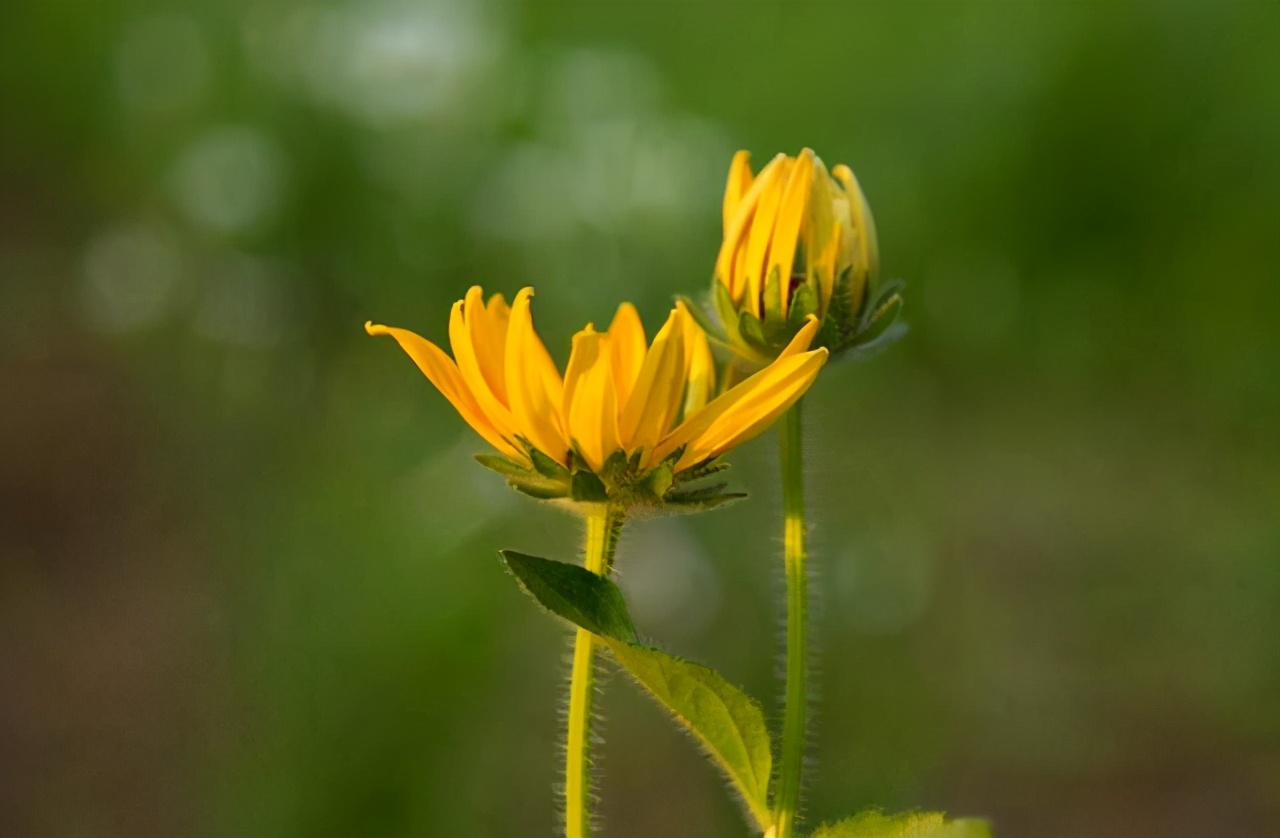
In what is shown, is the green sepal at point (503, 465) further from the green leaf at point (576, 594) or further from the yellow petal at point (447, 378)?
the green leaf at point (576, 594)

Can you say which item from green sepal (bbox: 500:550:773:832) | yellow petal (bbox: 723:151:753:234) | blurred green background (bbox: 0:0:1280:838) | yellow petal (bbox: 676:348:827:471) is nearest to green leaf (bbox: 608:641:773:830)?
green sepal (bbox: 500:550:773:832)

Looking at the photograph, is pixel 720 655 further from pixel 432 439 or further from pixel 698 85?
pixel 698 85

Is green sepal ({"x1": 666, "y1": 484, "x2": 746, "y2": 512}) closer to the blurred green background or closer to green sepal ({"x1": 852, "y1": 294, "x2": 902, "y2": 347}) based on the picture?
green sepal ({"x1": 852, "y1": 294, "x2": 902, "y2": 347})

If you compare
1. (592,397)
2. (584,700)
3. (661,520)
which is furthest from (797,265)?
(661,520)

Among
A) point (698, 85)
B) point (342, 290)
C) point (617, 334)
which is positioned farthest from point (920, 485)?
point (617, 334)

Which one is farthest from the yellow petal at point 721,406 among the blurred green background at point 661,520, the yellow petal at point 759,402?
the blurred green background at point 661,520

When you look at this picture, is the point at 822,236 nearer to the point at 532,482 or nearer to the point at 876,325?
the point at 876,325
